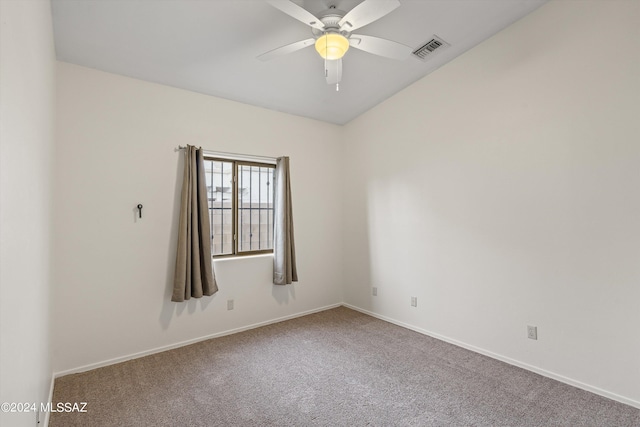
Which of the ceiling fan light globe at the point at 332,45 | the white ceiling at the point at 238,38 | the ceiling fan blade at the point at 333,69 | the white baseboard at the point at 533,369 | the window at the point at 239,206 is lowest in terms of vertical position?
the white baseboard at the point at 533,369

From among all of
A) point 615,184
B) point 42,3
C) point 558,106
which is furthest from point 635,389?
point 42,3

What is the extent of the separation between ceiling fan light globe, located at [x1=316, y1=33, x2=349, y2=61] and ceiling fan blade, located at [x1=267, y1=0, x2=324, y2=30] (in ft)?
0.33

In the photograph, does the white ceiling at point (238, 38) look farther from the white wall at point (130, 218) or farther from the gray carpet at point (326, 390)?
the gray carpet at point (326, 390)

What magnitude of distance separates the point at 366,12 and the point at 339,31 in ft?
0.91

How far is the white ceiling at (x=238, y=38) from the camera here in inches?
88.8

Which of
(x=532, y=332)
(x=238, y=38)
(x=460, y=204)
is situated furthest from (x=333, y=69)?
(x=532, y=332)

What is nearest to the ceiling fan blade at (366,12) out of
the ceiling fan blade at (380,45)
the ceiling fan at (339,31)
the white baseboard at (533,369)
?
the ceiling fan at (339,31)

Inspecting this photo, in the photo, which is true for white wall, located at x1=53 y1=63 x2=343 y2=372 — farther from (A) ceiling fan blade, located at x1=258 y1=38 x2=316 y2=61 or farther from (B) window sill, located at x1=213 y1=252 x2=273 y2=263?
(A) ceiling fan blade, located at x1=258 y1=38 x2=316 y2=61

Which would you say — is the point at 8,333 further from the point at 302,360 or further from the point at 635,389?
the point at 635,389

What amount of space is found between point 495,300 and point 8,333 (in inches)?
130

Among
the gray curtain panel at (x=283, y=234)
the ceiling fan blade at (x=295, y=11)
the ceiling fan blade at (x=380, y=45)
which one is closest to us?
the ceiling fan blade at (x=295, y=11)

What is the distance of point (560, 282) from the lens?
2471 millimetres

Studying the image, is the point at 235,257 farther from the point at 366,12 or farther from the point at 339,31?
the point at 366,12

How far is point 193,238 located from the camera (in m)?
3.08
